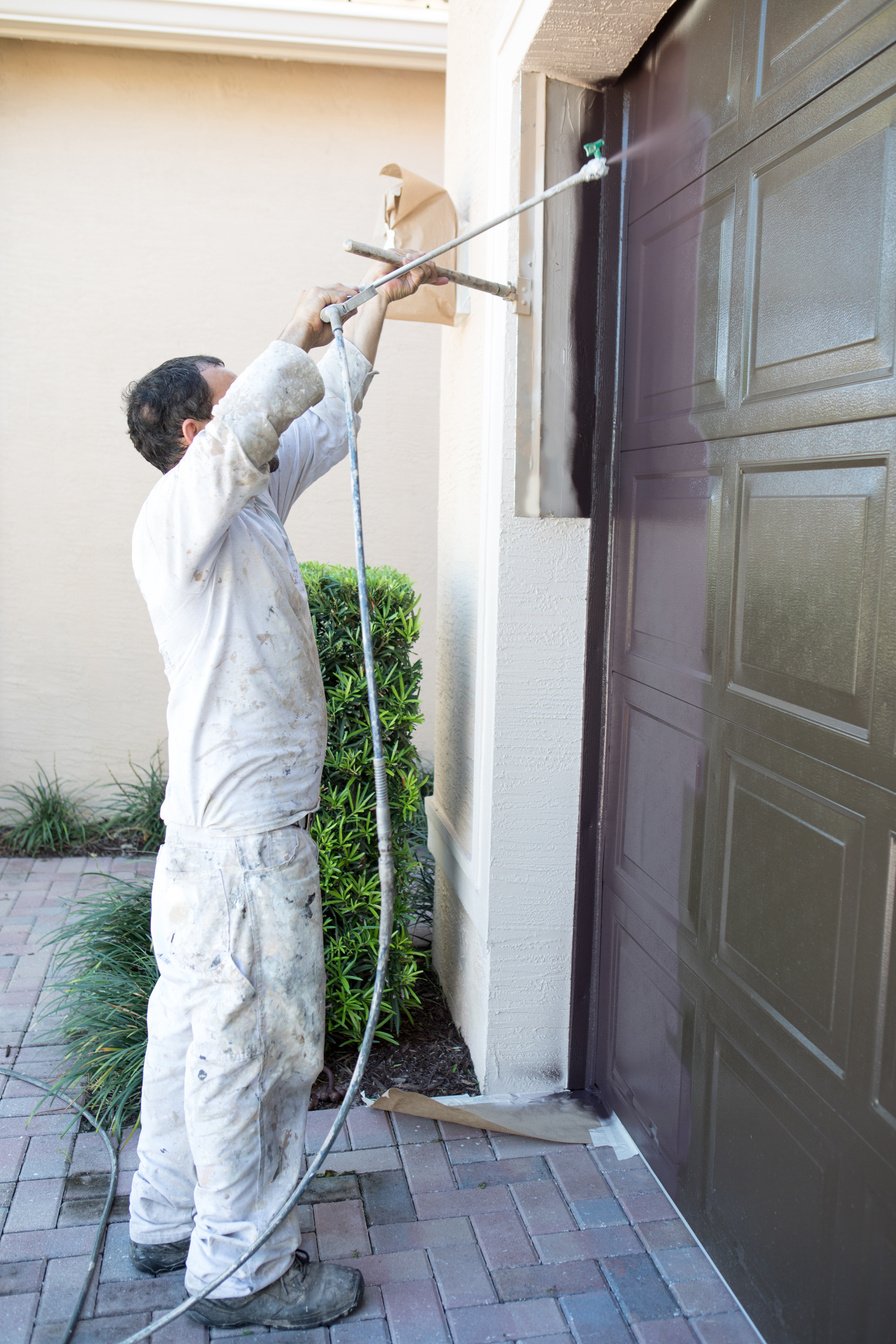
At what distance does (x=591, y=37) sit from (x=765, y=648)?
1.58 m

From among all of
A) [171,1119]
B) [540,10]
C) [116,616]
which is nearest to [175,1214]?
[171,1119]

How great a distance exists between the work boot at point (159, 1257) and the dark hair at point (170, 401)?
1.83 m

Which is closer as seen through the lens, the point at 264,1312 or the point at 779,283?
the point at 779,283

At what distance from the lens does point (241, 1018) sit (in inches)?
90.7

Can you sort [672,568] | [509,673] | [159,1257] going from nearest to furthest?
1. [159,1257]
2. [672,568]
3. [509,673]

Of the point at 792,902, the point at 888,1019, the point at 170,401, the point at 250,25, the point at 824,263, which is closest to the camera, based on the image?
the point at 888,1019

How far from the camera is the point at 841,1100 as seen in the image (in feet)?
6.29

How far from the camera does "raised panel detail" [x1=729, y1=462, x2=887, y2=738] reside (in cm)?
184

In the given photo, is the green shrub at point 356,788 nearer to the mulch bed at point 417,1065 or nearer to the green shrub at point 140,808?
the mulch bed at point 417,1065

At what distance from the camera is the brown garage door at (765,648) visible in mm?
1818

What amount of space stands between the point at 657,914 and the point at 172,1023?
118 centimetres

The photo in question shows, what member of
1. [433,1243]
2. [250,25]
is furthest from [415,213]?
[250,25]

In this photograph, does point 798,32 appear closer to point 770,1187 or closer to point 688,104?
point 688,104

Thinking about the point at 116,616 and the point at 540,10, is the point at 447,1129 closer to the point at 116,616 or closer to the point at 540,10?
the point at 540,10
